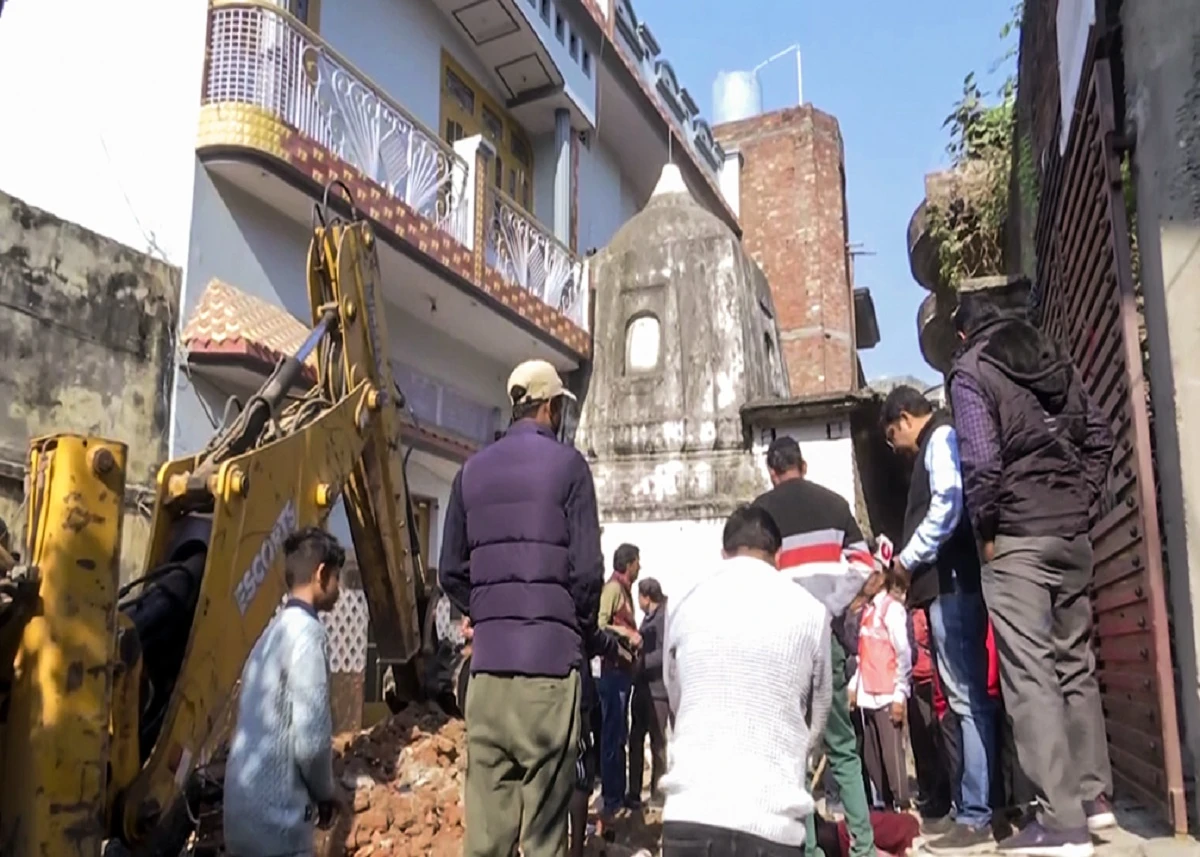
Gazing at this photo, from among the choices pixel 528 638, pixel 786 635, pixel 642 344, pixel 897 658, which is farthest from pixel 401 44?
pixel 786 635

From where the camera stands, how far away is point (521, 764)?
3.75 meters

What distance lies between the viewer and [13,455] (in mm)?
6949

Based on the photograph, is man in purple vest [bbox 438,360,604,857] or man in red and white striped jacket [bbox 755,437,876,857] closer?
man in purple vest [bbox 438,360,604,857]

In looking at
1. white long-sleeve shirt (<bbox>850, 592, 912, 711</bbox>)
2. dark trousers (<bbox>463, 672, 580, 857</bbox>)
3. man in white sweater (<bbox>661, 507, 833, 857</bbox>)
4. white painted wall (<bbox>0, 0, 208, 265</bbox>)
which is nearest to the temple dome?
white painted wall (<bbox>0, 0, 208, 265</bbox>)

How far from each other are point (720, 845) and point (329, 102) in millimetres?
8400

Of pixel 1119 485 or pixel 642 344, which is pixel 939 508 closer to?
pixel 1119 485

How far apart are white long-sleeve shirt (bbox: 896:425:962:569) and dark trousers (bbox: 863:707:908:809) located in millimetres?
3048

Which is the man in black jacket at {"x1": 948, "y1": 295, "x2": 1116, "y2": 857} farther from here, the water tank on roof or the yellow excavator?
the water tank on roof

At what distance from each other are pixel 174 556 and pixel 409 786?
2157 millimetres

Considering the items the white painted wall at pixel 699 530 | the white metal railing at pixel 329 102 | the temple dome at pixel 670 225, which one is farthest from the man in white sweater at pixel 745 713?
the temple dome at pixel 670 225

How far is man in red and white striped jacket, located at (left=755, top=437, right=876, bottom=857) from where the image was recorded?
414 cm

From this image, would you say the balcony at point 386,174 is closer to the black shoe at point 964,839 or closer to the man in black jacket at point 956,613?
the man in black jacket at point 956,613

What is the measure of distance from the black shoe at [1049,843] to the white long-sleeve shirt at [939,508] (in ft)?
3.45

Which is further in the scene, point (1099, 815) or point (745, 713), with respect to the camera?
point (1099, 815)
